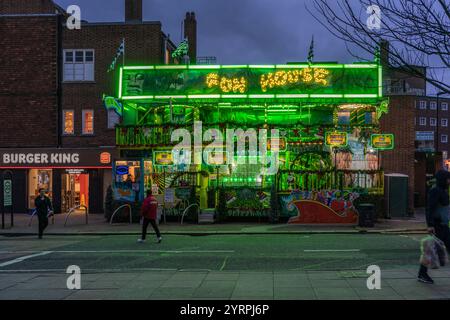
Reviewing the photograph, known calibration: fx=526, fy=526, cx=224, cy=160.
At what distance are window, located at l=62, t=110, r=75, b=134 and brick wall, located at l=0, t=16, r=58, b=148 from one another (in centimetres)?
58

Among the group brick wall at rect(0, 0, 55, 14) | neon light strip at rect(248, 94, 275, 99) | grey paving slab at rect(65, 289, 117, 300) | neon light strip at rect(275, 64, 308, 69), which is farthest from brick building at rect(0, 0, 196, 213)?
grey paving slab at rect(65, 289, 117, 300)

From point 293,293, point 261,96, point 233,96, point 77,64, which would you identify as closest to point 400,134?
point 261,96

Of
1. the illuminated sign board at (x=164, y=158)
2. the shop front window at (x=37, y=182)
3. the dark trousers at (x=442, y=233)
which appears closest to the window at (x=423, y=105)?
the shop front window at (x=37, y=182)

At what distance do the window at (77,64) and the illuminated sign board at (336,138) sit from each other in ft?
46.9

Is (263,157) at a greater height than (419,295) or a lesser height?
greater

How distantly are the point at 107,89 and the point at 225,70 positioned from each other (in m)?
7.80

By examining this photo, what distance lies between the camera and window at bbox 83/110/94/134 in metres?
29.3

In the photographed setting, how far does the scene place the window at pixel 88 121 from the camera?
29.3 metres

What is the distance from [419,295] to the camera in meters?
8.19

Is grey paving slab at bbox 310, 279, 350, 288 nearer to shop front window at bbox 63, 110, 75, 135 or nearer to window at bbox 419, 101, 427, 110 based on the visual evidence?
shop front window at bbox 63, 110, 75, 135

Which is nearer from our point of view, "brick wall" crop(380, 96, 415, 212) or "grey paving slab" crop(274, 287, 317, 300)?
"grey paving slab" crop(274, 287, 317, 300)

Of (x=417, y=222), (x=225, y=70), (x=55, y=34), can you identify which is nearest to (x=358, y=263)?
(x=417, y=222)

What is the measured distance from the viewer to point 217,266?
11.8 meters
